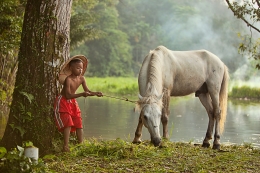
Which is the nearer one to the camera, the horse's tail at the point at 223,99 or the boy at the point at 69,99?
the boy at the point at 69,99

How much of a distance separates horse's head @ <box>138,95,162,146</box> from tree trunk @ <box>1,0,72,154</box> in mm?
1458

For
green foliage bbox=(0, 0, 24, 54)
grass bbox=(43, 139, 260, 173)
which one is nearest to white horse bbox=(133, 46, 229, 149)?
grass bbox=(43, 139, 260, 173)

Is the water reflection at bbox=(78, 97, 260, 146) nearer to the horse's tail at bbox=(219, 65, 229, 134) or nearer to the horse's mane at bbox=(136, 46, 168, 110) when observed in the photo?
the horse's tail at bbox=(219, 65, 229, 134)

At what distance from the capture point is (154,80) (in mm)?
7203

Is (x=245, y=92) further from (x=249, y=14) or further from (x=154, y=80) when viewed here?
(x=154, y=80)

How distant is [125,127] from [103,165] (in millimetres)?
6446

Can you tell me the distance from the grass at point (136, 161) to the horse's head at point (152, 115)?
0.30 metres

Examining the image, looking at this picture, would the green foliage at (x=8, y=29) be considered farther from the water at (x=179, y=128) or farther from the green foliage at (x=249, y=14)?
the green foliage at (x=249, y=14)

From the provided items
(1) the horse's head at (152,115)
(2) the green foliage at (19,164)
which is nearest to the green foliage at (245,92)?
(1) the horse's head at (152,115)

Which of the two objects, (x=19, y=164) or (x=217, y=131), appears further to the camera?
(x=217, y=131)

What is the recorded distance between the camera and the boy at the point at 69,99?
18.7 feet

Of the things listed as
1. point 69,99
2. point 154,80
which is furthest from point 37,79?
point 154,80

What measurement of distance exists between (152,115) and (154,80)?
2.46ft

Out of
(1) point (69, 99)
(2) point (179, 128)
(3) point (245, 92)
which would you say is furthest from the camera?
(3) point (245, 92)
